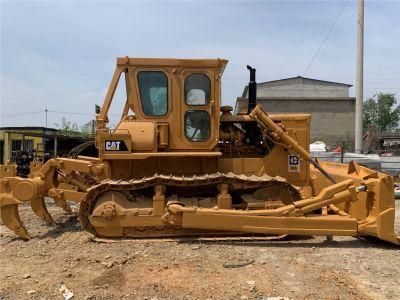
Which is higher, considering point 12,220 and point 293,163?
point 293,163

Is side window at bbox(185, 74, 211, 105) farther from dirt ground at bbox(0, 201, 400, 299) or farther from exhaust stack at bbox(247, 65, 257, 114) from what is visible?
dirt ground at bbox(0, 201, 400, 299)

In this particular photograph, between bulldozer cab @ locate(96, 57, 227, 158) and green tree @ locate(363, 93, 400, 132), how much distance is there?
154 feet

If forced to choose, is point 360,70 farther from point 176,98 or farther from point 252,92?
point 176,98

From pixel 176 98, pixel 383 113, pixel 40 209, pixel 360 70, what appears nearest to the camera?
pixel 176 98

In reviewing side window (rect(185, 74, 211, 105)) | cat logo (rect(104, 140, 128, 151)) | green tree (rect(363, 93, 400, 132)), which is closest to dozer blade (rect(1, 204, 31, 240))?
cat logo (rect(104, 140, 128, 151))

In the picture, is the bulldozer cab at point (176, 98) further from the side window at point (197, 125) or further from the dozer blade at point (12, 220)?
the dozer blade at point (12, 220)

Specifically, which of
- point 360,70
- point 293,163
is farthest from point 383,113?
point 293,163

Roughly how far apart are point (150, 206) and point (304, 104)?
26.4 meters

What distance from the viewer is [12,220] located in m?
7.05

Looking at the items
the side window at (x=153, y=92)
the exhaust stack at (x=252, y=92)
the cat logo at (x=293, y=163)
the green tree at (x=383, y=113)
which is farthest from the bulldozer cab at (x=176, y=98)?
the green tree at (x=383, y=113)

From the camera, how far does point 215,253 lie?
594 cm

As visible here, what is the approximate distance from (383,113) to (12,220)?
168 ft

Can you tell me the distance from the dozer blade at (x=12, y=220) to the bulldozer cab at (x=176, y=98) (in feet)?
6.40

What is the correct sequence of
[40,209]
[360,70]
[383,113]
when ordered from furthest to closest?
[383,113], [360,70], [40,209]
